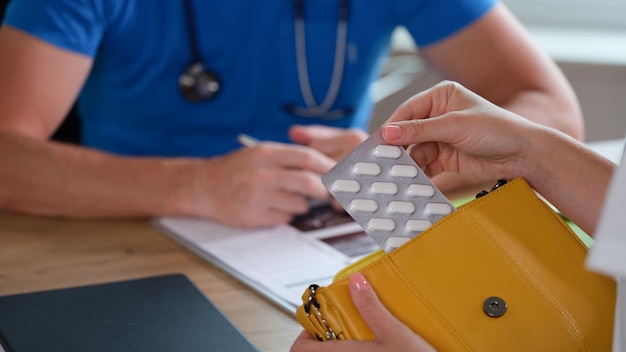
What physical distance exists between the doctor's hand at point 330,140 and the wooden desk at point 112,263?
28cm

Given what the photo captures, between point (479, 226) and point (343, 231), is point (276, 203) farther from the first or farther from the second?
point (479, 226)

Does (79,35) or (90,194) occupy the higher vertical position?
(79,35)

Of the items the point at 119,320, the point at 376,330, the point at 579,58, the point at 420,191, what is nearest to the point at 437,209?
the point at 420,191

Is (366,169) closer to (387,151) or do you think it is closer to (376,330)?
(387,151)

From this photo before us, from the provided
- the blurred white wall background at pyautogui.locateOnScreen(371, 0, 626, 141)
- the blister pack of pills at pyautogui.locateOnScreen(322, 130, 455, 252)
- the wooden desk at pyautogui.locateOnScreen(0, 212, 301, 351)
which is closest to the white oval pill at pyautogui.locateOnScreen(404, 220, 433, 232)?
the blister pack of pills at pyautogui.locateOnScreen(322, 130, 455, 252)

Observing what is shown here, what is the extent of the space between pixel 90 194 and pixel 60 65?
0.25 m

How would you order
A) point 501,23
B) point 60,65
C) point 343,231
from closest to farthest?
1. point 343,231
2. point 60,65
3. point 501,23

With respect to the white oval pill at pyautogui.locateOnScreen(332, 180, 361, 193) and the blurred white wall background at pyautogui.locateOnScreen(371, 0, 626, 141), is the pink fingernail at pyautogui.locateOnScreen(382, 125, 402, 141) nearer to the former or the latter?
the white oval pill at pyautogui.locateOnScreen(332, 180, 361, 193)

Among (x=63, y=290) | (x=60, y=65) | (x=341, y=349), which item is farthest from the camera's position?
(x=60, y=65)

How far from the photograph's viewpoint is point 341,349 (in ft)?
2.37

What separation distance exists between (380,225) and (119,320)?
29 cm

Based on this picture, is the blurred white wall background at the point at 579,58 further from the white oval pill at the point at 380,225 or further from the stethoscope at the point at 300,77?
the white oval pill at the point at 380,225

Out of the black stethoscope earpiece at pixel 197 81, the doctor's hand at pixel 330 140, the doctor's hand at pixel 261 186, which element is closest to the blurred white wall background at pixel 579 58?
the black stethoscope earpiece at pixel 197 81

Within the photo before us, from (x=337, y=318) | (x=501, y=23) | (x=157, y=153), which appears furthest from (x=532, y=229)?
Result: (x=157, y=153)
